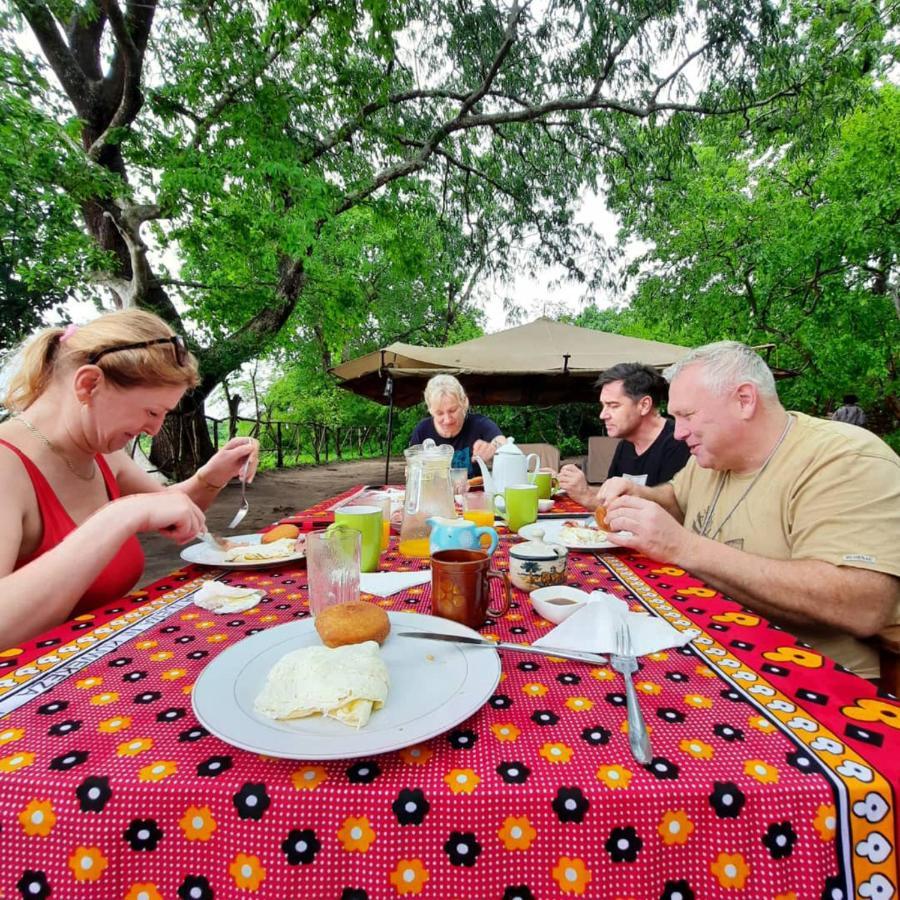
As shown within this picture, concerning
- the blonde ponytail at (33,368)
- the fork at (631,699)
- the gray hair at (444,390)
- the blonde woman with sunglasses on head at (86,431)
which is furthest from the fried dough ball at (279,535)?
the gray hair at (444,390)

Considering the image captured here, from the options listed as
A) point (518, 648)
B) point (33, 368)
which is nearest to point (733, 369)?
point (518, 648)

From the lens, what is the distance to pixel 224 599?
4.11 ft

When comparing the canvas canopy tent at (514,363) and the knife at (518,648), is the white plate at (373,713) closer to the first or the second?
the knife at (518,648)

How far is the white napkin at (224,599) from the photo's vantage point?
1231 millimetres

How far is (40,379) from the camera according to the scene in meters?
1.54

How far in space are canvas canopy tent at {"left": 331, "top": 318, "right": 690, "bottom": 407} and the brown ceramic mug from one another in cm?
467

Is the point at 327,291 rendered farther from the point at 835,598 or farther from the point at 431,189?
the point at 835,598

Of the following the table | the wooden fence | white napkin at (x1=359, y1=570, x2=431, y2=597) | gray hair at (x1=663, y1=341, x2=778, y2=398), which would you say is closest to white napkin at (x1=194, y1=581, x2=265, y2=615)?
white napkin at (x1=359, y1=570, x2=431, y2=597)

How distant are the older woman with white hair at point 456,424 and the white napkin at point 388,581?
253cm

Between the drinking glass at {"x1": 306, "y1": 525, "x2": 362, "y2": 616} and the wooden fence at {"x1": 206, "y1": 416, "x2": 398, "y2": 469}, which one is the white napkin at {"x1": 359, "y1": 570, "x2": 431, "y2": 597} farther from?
the wooden fence at {"x1": 206, "y1": 416, "x2": 398, "y2": 469}

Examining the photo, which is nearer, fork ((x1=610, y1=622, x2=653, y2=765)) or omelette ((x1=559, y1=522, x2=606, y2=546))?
fork ((x1=610, y1=622, x2=653, y2=765))

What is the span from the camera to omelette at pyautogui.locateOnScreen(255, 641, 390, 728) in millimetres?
701

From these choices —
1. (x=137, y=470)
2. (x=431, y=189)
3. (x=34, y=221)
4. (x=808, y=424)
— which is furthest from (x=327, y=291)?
(x=808, y=424)

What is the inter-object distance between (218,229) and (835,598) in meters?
7.93
